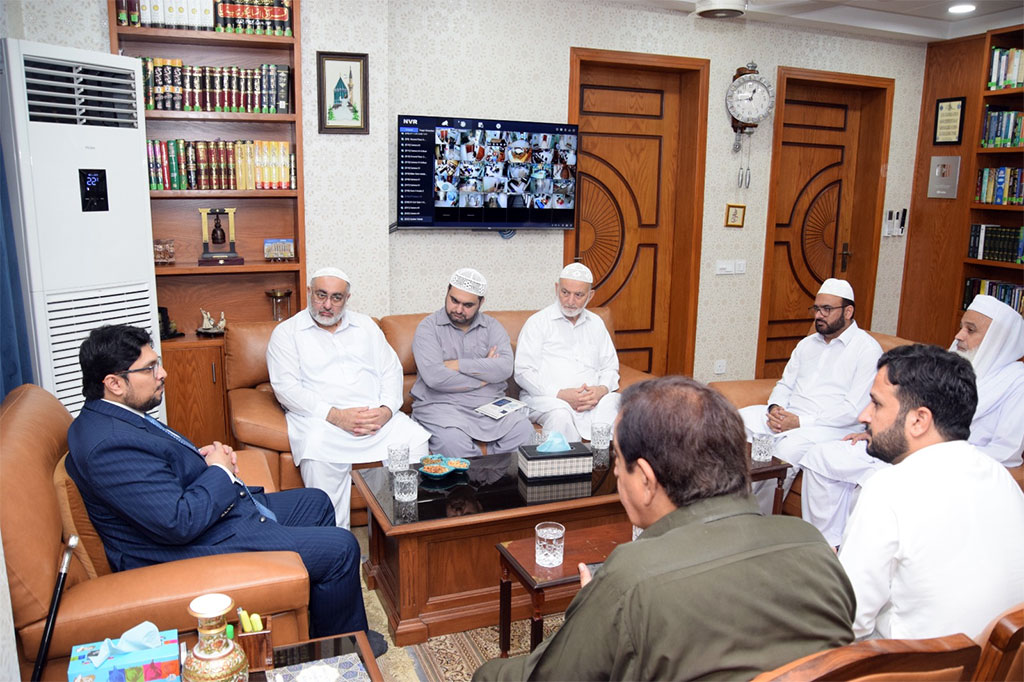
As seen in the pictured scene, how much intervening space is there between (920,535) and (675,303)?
416cm

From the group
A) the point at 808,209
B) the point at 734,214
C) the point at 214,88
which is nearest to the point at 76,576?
the point at 214,88

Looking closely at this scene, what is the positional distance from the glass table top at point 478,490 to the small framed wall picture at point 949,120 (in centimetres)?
448

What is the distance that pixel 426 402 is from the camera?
3.80m

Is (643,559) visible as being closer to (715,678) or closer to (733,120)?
(715,678)

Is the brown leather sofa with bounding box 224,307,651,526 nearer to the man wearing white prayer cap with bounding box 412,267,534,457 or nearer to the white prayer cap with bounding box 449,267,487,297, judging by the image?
the man wearing white prayer cap with bounding box 412,267,534,457

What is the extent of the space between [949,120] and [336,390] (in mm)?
5055

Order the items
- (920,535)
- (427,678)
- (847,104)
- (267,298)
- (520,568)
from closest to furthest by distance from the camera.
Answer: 1. (920,535)
2. (520,568)
3. (427,678)
4. (267,298)
5. (847,104)

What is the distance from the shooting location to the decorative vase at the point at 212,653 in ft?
5.22

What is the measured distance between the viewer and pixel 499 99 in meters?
4.66

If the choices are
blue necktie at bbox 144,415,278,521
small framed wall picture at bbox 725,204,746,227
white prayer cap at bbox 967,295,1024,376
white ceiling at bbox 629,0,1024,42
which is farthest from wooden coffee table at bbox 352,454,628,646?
white ceiling at bbox 629,0,1024,42

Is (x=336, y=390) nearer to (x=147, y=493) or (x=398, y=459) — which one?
(x=398, y=459)

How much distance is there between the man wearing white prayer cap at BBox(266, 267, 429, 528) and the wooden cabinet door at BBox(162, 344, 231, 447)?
399mm

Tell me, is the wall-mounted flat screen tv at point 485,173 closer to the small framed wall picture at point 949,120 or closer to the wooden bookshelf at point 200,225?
the wooden bookshelf at point 200,225

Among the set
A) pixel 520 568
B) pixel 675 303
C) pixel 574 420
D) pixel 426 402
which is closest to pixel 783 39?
pixel 675 303
